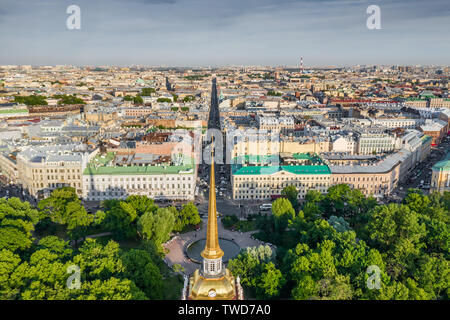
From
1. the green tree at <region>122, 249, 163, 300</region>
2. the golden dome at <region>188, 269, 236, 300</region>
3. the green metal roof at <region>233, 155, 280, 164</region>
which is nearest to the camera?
the golden dome at <region>188, 269, 236, 300</region>

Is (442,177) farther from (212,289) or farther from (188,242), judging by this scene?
(212,289)

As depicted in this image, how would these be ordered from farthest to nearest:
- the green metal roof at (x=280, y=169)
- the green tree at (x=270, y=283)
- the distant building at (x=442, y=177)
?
1. the green metal roof at (x=280, y=169)
2. the distant building at (x=442, y=177)
3. the green tree at (x=270, y=283)

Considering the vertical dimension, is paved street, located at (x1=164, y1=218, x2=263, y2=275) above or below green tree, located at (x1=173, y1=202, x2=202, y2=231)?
below

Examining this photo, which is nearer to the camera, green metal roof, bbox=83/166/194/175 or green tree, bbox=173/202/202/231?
green tree, bbox=173/202/202/231

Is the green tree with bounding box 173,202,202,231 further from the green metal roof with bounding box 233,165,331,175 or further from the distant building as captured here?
the distant building

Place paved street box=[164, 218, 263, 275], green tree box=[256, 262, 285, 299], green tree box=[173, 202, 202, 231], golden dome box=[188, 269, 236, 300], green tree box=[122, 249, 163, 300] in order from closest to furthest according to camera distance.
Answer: golden dome box=[188, 269, 236, 300] → green tree box=[122, 249, 163, 300] → green tree box=[256, 262, 285, 299] → paved street box=[164, 218, 263, 275] → green tree box=[173, 202, 202, 231]

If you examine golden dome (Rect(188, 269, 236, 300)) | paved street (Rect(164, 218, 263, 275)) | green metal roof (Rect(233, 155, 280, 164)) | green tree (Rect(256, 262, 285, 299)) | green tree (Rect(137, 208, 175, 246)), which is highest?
green metal roof (Rect(233, 155, 280, 164))

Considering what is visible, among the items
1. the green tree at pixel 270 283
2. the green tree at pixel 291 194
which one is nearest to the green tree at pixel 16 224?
the green tree at pixel 270 283

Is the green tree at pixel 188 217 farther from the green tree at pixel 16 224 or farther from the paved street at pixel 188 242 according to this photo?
the green tree at pixel 16 224

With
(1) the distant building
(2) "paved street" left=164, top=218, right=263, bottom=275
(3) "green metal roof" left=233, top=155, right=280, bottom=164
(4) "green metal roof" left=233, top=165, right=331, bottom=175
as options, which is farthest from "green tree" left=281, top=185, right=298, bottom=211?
(1) the distant building
